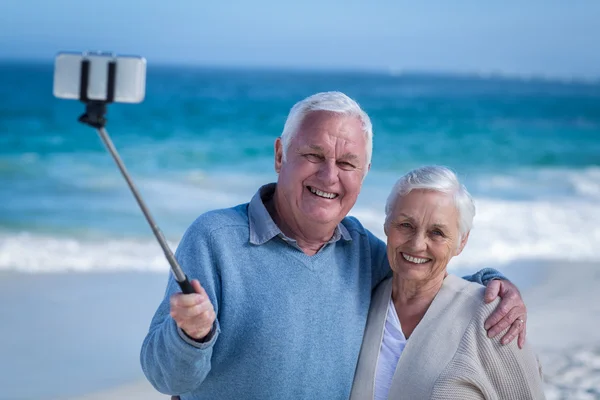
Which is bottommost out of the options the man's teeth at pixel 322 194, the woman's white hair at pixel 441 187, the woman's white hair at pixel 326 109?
the man's teeth at pixel 322 194

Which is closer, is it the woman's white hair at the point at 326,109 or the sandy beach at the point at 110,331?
the woman's white hair at the point at 326,109

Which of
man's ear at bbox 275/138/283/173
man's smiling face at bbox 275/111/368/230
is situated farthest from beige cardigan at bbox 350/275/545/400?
man's ear at bbox 275/138/283/173

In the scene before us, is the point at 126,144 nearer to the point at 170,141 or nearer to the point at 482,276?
the point at 170,141

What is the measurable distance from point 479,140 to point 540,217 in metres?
8.83

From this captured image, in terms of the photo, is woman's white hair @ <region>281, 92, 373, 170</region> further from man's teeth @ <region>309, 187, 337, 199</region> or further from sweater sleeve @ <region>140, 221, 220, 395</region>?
sweater sleeve @ <region>140, 221, 220, 395</region>

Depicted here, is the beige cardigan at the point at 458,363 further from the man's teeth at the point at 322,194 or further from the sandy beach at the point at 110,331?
the sandy beach at the point at 110,331

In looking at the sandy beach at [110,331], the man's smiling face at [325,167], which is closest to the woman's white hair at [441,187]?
the man's smiling face at [325,167]

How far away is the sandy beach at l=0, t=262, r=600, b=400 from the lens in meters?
4.43

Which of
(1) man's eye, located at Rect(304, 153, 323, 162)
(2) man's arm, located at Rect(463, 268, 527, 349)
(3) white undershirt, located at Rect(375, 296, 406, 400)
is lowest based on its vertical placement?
(3) white undershirt, located at Rect(375, 296, 406, 400)

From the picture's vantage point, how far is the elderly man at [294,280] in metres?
2.41

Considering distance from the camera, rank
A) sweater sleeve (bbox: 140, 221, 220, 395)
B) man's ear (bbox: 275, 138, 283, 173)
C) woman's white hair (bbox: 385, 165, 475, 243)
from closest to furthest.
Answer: sweater sleeve (bbox: 140, 221, 220, 395) → woman's white hair (bbox: 385, 165, 475, 243) → man's ear (bbox: 275, 138, 283, 173)

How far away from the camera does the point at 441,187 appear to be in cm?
248

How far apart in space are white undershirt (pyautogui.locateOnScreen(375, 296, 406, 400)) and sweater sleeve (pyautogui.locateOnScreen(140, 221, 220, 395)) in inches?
20.3

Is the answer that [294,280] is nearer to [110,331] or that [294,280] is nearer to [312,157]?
[312,157]
